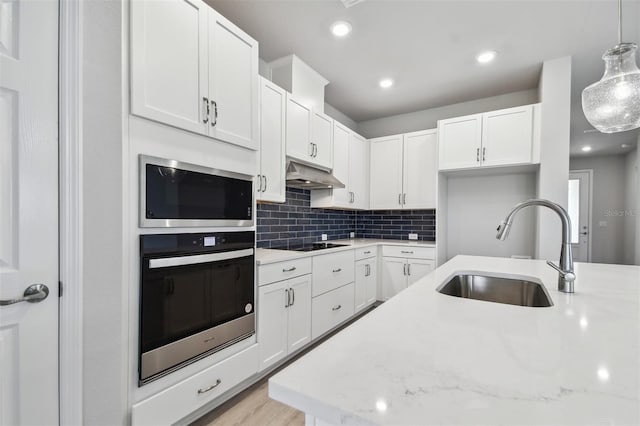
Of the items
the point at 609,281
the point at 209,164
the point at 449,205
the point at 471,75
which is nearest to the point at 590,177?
the point at 449,205

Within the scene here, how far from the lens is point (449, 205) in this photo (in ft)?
13.1

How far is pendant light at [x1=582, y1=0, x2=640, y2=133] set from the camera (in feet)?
4.50

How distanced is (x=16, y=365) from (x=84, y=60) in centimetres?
126

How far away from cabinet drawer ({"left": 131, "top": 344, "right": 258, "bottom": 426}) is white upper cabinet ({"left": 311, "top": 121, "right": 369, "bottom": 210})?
1.91 m

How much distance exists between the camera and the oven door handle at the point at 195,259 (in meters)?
1.40

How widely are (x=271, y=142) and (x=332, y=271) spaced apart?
1350 millimetres

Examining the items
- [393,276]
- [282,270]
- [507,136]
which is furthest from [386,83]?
[282,270]

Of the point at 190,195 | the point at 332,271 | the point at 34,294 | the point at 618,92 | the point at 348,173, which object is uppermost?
the point at 618,92

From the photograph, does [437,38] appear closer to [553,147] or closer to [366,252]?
[553,147]

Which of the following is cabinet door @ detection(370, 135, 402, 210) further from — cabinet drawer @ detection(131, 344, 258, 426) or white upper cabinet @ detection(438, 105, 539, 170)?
cabinet drawer @ detection(131, 344, 258, 426)

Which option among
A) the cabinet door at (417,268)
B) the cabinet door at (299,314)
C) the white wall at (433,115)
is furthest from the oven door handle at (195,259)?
the white wall at (433,115)

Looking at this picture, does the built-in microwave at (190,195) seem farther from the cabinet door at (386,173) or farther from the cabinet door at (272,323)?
the cabinet door at (386,173)

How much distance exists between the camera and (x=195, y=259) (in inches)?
60.9

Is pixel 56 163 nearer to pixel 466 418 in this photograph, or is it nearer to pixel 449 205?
pixel 466 418
